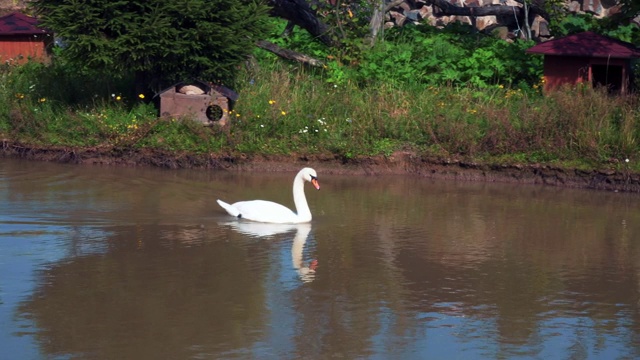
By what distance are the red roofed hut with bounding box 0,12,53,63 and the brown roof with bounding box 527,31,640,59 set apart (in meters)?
10.4

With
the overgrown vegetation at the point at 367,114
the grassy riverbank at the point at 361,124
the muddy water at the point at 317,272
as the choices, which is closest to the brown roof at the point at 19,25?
the overgrown vegetation at the point at 367,114

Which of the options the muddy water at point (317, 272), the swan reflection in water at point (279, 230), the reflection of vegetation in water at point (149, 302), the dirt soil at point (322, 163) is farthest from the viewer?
the dirt soil at point (322, 163)

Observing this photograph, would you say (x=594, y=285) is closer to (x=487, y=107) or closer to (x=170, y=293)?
(x=170, y=293)

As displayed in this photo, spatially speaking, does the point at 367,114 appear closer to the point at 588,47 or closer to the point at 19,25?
the point at 588,47

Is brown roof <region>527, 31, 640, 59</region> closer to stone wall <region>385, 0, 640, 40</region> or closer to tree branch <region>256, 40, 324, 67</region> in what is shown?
tree branch <region>256, 40, 324, 67</region>

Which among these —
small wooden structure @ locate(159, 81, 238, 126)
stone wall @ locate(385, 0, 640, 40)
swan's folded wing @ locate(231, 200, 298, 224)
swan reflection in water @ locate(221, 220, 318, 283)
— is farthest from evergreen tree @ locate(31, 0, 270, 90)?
stone wall @ locate(385, 0, 640, 40)

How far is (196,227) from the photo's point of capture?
557 inches

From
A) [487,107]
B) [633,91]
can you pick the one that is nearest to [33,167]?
[487,107]

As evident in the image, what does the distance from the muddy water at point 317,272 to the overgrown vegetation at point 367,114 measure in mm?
1372

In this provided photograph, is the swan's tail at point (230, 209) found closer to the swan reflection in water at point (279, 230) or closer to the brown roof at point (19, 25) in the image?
Result: the swan reflection in water at point (279, 230)

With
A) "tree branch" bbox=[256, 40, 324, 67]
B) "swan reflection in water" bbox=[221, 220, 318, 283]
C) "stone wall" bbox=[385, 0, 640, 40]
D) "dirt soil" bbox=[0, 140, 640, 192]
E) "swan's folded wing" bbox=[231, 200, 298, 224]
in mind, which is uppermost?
"stone wall" bbox=[385, 0, 640, 40]

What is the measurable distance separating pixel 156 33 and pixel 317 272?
813 cm

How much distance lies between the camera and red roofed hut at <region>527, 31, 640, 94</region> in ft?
67.9

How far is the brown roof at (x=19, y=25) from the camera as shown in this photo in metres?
23.5
